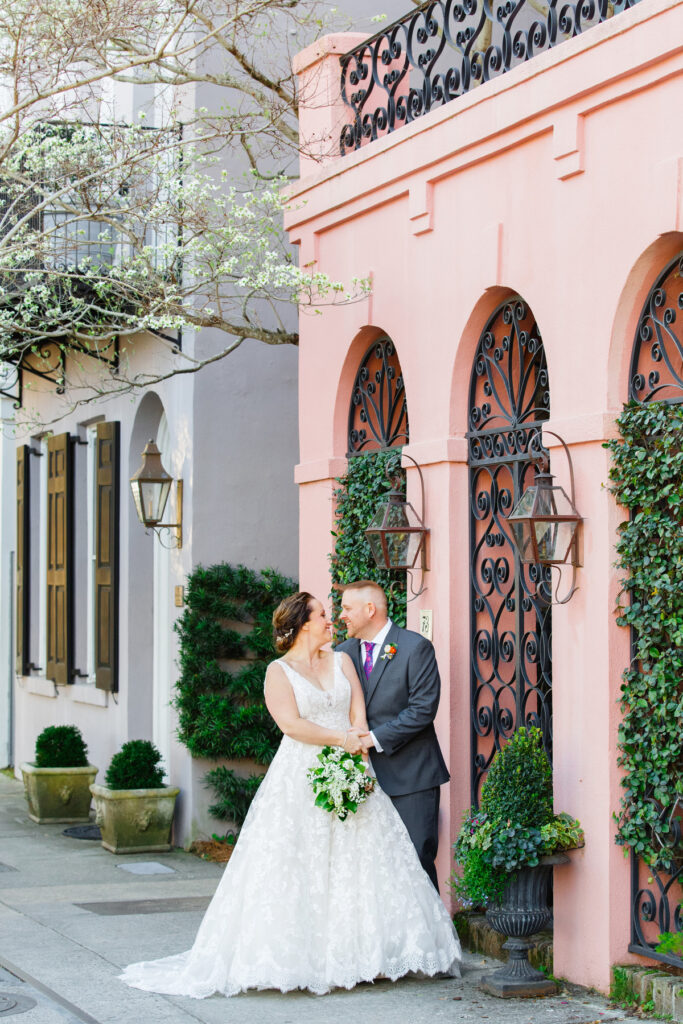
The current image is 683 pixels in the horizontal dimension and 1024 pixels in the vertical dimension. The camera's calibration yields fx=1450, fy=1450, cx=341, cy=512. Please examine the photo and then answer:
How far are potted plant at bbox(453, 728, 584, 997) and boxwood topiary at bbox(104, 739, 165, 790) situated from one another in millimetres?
4970

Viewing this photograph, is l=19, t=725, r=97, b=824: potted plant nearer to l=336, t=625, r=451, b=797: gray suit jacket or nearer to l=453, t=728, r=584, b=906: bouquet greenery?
l=336, t=625, r=451, b=797: gray suit jacket

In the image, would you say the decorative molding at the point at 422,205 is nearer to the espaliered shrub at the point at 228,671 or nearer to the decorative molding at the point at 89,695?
the espaliered shrub at the point at 228,671

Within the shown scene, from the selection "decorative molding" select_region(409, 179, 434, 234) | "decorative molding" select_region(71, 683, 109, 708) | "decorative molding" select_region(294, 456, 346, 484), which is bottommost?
"decorative molding" select_region(71, 683, 109, 708)

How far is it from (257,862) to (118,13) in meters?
5.68

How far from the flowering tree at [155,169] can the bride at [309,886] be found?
2979 millimetres

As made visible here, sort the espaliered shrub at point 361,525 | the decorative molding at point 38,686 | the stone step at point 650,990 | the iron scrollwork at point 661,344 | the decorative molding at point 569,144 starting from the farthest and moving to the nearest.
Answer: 1. the decorative molding at point 38,686
2. the espaliered shrub at point 361,525
3. the decorative molding at point 569,144
4. the iron scrollwork at point 661,344
5. the stone step at point 650,990

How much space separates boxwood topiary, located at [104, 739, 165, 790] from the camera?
36.9 feet

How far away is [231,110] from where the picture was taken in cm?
1068

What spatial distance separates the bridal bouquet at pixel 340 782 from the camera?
262 inches

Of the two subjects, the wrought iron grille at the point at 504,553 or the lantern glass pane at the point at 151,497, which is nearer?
the wrought iron grille at the point at 504,553

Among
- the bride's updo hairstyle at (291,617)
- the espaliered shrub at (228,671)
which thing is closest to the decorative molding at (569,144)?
the bride's updo hairstyle at (291,617)

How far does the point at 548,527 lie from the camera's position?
6.68 m

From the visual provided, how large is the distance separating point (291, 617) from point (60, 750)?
21.8 feet

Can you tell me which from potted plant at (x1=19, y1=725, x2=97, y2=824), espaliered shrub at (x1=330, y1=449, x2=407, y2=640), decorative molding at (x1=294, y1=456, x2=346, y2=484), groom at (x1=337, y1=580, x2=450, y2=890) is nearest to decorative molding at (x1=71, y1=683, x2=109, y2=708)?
potted plant at (x1=19, y1=725, x2=97, y2=824)
